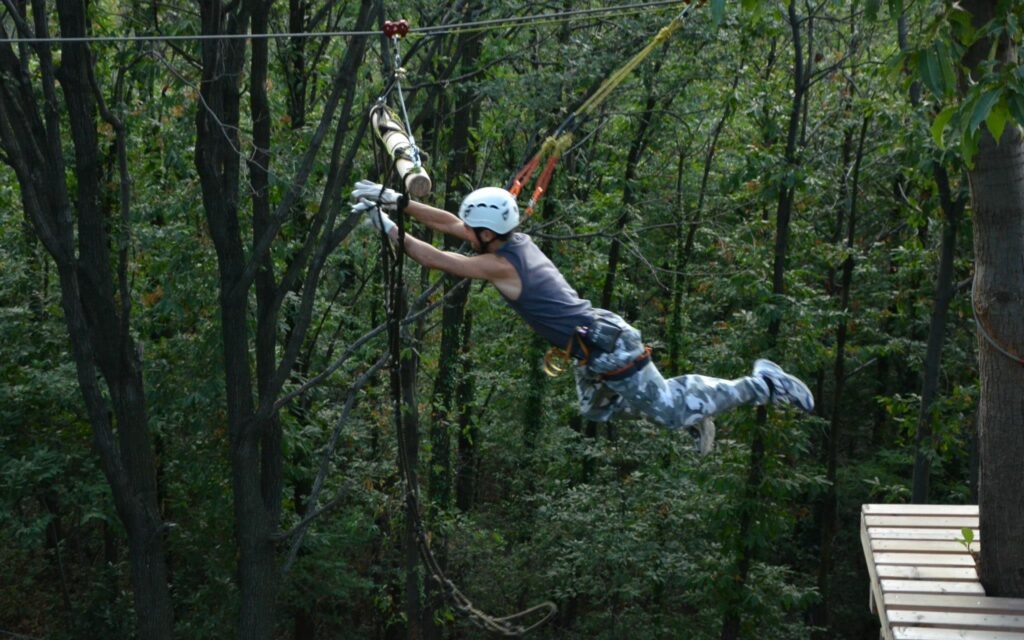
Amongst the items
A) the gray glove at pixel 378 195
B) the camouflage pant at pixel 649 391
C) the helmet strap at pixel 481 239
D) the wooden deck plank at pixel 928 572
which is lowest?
the wooden deck plank at pixel 928 572

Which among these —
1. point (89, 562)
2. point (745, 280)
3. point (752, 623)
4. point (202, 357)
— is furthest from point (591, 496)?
point (89, 562)

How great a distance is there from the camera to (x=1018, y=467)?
18.0 feet

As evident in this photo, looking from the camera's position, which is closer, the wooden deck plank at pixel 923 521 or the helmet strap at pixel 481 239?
the helmet strap at pixel 481 239

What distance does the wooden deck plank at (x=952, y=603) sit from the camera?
5.15 m

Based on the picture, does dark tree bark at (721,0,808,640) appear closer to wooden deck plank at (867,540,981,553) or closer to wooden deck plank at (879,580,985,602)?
wooden deck plank at (867,540,981,553)

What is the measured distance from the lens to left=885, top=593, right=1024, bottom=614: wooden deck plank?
515 centimetres

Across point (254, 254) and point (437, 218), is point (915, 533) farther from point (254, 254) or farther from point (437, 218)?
point (254, 254)

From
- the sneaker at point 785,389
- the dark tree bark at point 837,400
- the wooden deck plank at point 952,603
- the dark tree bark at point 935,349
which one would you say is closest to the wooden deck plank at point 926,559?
the wooden deck plank at point 952,603

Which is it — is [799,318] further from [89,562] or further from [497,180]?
[89,562]

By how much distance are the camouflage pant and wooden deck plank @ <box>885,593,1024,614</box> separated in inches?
45.7

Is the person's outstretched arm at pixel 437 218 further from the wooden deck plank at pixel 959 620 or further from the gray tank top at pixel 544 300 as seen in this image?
the wooden deck plank at pixel 959 620

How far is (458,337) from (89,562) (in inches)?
268

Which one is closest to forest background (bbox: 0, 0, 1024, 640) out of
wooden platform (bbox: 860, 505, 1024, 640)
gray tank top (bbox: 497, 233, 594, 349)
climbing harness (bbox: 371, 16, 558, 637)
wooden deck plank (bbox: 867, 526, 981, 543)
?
climbing harness (bbox: 371, 16, 558, 637)

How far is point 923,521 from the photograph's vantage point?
6441 millimetres
